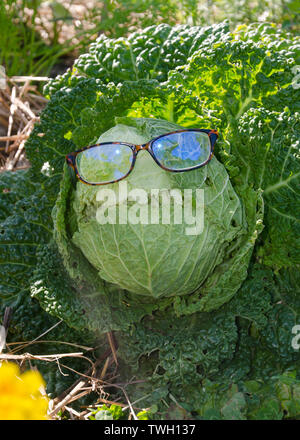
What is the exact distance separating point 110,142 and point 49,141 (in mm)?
603

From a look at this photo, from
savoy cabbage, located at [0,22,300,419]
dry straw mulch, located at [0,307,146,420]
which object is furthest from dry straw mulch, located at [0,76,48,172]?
dry straw mulch, located at [0,307,146,420]

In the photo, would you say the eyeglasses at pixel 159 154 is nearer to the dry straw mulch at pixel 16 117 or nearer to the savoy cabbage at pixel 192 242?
the savoy cabbage at pixel 192 242

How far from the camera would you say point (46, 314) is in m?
2.62

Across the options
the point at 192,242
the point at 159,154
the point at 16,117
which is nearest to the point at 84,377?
the point at 192,242

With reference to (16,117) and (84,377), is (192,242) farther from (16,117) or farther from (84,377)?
(16,117)

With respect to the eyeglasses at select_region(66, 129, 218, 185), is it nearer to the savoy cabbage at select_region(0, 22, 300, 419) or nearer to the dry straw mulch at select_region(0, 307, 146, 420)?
the savoy cabbage at select_region(0, 22, 300, 419)

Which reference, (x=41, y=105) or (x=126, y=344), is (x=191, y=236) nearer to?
(x=126, y=344)

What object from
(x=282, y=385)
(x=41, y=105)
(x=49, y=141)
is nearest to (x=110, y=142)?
(x=49, y=141)

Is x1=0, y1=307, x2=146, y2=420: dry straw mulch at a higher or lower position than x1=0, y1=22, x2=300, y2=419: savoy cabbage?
lower

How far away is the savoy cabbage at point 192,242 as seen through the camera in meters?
2.25

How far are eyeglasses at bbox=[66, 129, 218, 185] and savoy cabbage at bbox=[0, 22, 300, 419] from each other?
0.21 ft

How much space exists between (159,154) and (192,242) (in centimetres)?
47

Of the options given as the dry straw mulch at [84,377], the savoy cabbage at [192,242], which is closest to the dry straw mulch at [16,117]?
the savoy cabbage at [192,242]

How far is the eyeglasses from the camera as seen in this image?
222 cm
